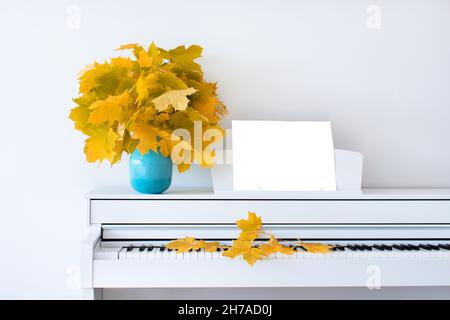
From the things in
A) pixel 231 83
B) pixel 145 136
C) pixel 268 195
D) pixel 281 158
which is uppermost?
pixel 231 83

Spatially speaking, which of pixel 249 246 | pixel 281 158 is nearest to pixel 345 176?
pixel 281 158

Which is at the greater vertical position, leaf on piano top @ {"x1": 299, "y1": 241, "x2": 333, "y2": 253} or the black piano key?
leaf on piano top @ {"x1": 299, "y1": 241, "x2": 333, "y2": 253}

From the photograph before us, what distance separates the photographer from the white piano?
165 cm

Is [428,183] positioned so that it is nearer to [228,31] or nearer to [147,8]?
[228,31]

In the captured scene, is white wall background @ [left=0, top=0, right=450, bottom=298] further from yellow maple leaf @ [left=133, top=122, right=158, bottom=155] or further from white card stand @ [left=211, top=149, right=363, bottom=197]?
yellow maple leaf @ [left=133, top=122, right=158, bottom=155]

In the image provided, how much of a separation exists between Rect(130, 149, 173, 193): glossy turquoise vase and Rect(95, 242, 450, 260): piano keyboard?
235 millimetres

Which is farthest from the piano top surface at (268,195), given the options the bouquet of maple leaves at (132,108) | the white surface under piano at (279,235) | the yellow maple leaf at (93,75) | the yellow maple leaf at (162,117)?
the yellow maple leaf at (93,75)

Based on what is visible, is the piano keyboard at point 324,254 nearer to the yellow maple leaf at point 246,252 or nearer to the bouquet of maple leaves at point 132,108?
the yellow maple leaf at point 246,252

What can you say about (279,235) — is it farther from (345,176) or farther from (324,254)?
(345,176)

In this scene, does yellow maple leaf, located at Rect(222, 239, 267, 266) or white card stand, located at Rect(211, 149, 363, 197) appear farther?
white card stand, located at Rect(211, 149, 363, 197)

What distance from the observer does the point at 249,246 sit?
1699mm

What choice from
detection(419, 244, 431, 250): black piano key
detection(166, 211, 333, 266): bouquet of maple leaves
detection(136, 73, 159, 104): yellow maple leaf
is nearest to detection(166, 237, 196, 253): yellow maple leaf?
detection(166, 211, 333, 266): bouquet of maple leaves

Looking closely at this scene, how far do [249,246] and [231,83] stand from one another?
0.88 metres

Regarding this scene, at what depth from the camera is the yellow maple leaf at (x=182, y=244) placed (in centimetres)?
169
